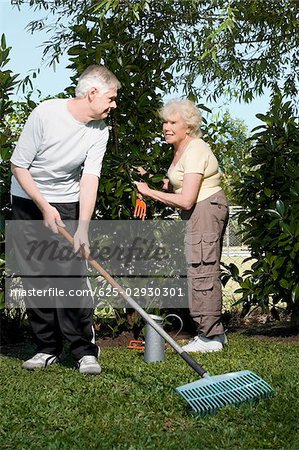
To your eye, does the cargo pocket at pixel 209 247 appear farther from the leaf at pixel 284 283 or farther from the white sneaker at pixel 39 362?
the white sneaker at pixel 39 362

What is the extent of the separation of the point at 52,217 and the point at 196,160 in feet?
3.94

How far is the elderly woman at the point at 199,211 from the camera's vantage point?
5094 millimetres

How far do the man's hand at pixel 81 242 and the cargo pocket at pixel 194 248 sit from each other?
1.10 meters

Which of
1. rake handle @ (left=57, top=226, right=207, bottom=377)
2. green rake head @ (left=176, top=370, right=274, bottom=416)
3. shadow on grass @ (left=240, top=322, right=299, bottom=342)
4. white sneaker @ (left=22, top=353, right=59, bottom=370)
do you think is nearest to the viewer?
green rake head @ (left=176, top=370, right=274, bottom=416)

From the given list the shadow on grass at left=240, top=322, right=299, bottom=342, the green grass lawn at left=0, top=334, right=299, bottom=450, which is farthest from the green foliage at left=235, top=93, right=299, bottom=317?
the green grass lawn at left=0, top=334, right=299, bottom=450

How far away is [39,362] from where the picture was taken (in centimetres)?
454

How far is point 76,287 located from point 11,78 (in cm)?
168

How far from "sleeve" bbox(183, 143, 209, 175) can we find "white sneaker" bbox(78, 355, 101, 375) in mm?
1340

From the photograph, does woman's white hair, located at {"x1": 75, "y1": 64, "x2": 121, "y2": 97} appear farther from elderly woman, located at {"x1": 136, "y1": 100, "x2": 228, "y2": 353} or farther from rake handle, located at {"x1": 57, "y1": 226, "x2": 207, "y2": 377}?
elderly woman, located at {"x1": 136, "y1": 100, "x2": 228, "y2": 353}

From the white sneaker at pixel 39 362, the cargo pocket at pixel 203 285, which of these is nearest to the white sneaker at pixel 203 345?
the cargo pocket at pixel 203 285

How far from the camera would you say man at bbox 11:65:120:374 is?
4.30 metres

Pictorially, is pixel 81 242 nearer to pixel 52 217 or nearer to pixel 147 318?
pixel 52 217

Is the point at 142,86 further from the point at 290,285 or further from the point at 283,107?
the point at 290,285

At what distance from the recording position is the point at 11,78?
5.35 metres
